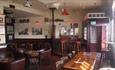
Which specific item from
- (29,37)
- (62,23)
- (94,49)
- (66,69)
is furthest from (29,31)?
(66,69)

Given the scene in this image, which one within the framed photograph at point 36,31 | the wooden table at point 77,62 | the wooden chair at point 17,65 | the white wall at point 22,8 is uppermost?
the white wall at point 22,8

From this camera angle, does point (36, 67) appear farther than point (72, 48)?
No

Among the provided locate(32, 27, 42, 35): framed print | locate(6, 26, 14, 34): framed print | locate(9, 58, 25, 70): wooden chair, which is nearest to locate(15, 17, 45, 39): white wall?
locate(32, 27, 42, 35): framed print

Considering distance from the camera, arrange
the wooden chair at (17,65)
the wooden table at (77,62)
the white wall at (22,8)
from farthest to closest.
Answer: the white wall at (22,8) < the wooden chair at (17,65) < the wooden table at (77,62)

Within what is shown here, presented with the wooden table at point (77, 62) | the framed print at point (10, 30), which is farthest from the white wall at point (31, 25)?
the wooden table at point (77, 62)

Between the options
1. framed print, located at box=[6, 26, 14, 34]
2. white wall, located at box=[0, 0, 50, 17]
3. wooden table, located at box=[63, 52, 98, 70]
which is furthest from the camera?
framed print, located at box=[6, 26, 14, 34]

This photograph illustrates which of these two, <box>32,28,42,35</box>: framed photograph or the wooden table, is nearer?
the wooden table

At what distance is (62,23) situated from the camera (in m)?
14.1

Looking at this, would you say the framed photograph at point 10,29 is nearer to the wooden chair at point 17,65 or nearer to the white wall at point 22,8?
the white wall at point 22,8

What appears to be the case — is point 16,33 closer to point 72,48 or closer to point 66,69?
point 72,48

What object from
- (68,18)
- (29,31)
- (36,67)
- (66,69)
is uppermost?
(68,18)

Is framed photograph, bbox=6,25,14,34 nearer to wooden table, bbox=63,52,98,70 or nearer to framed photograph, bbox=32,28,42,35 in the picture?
framed photograph, bbox=32,28,42,35

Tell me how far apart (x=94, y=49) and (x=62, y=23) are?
374cm

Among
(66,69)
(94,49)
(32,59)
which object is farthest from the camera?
(94,49)
